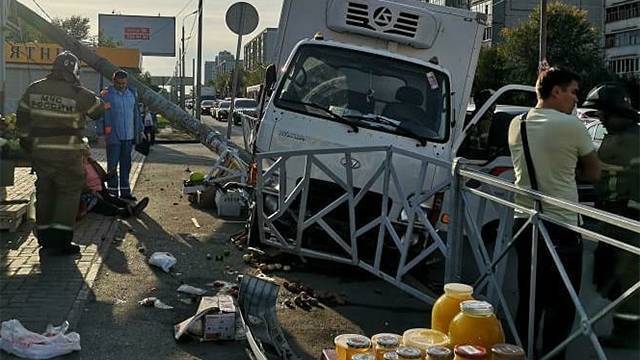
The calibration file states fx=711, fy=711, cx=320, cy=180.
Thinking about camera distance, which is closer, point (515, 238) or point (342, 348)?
point (342, 348)

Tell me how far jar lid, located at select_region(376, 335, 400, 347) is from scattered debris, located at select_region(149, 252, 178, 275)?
3.52m

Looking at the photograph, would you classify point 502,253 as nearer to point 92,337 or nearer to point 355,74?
point 92,337

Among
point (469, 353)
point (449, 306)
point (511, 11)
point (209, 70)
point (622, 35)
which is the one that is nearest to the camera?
point (469, 353)

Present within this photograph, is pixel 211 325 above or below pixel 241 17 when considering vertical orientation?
below

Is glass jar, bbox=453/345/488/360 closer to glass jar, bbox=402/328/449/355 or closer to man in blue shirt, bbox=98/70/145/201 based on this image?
glass jar, bbox=402/328/449/355

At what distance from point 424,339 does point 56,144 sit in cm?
454

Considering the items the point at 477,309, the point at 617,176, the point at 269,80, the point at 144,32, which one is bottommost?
the point at 477,309

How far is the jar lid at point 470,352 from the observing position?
3.16 m

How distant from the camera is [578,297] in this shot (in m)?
3.52

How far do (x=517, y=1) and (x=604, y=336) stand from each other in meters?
78.7

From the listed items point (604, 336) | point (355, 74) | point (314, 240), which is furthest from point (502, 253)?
point (355, 74)

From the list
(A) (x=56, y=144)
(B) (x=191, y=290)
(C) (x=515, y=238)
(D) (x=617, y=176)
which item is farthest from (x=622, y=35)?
(C) (x=515, y=238)

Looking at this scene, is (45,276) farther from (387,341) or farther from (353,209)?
(387,341)

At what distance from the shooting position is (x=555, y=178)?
13.5ft
